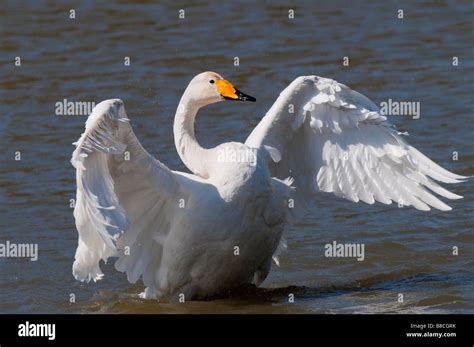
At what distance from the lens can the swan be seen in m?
11.1

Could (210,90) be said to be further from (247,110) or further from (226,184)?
(247,110)

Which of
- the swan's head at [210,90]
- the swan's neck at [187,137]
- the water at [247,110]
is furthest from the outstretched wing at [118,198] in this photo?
the swan's head at [210,90]

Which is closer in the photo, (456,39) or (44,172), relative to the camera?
(44,172)

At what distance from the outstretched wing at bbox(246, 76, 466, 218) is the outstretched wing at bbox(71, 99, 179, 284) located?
1165 mm

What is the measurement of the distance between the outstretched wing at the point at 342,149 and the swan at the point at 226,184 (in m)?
0.01

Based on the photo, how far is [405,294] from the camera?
12.6 metres

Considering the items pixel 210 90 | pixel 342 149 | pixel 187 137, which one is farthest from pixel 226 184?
pixel 342 149

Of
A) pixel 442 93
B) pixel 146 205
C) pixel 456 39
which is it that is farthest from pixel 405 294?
pixel 456 39

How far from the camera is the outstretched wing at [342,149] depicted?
12.6 m

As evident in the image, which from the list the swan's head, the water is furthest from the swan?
the water

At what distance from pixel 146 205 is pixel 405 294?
268cm

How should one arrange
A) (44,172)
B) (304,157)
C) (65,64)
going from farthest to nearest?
(65,64) < (44,172) < (304,157)

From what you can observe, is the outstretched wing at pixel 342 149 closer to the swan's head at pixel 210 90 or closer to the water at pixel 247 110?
the swan's head at pixel 210 90

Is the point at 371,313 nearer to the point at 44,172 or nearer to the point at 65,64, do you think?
the point at 44,172
